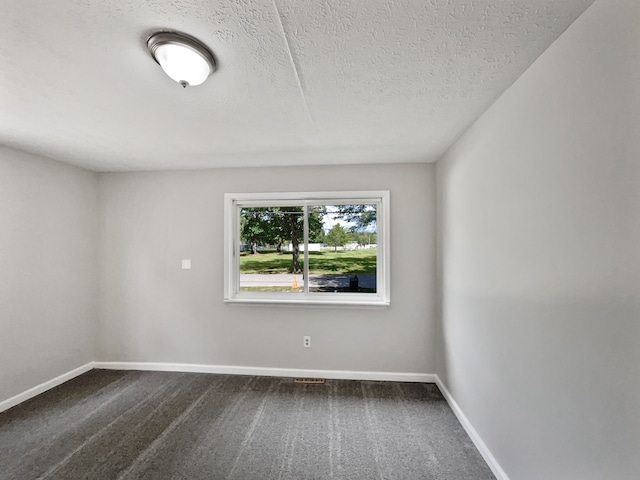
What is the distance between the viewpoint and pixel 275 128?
2133 millimetres

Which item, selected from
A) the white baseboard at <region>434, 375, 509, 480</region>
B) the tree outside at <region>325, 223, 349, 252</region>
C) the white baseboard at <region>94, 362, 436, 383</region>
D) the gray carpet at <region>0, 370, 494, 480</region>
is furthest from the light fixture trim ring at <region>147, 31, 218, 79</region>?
the white baseboard at <region>94, 362, 436, 383</region>

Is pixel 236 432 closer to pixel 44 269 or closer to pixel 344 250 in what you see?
pixel 344 250

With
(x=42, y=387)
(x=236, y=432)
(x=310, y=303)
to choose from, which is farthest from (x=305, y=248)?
(x=42, y=387)

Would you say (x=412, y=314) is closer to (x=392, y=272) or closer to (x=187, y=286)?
(x=392, y=272)

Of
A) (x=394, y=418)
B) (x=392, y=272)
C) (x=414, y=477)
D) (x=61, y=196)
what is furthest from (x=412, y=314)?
(x=61, y=196)

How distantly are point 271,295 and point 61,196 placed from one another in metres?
2.40

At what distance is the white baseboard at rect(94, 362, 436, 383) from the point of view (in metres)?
2.96

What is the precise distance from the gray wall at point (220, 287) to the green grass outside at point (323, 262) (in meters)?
0.28

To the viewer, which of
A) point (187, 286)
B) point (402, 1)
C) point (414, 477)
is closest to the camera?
→ point (402, 1)

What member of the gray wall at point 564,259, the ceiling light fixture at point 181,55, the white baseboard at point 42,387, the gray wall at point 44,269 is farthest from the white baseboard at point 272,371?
the ceiling light fixture at point 181,55

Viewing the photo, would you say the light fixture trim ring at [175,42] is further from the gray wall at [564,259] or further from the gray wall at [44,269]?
the gray wall at [44,269]

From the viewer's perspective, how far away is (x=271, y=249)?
10.8ft

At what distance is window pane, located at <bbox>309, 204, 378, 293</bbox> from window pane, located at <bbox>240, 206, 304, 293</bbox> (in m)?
0.17

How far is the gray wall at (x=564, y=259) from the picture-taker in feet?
3.03
